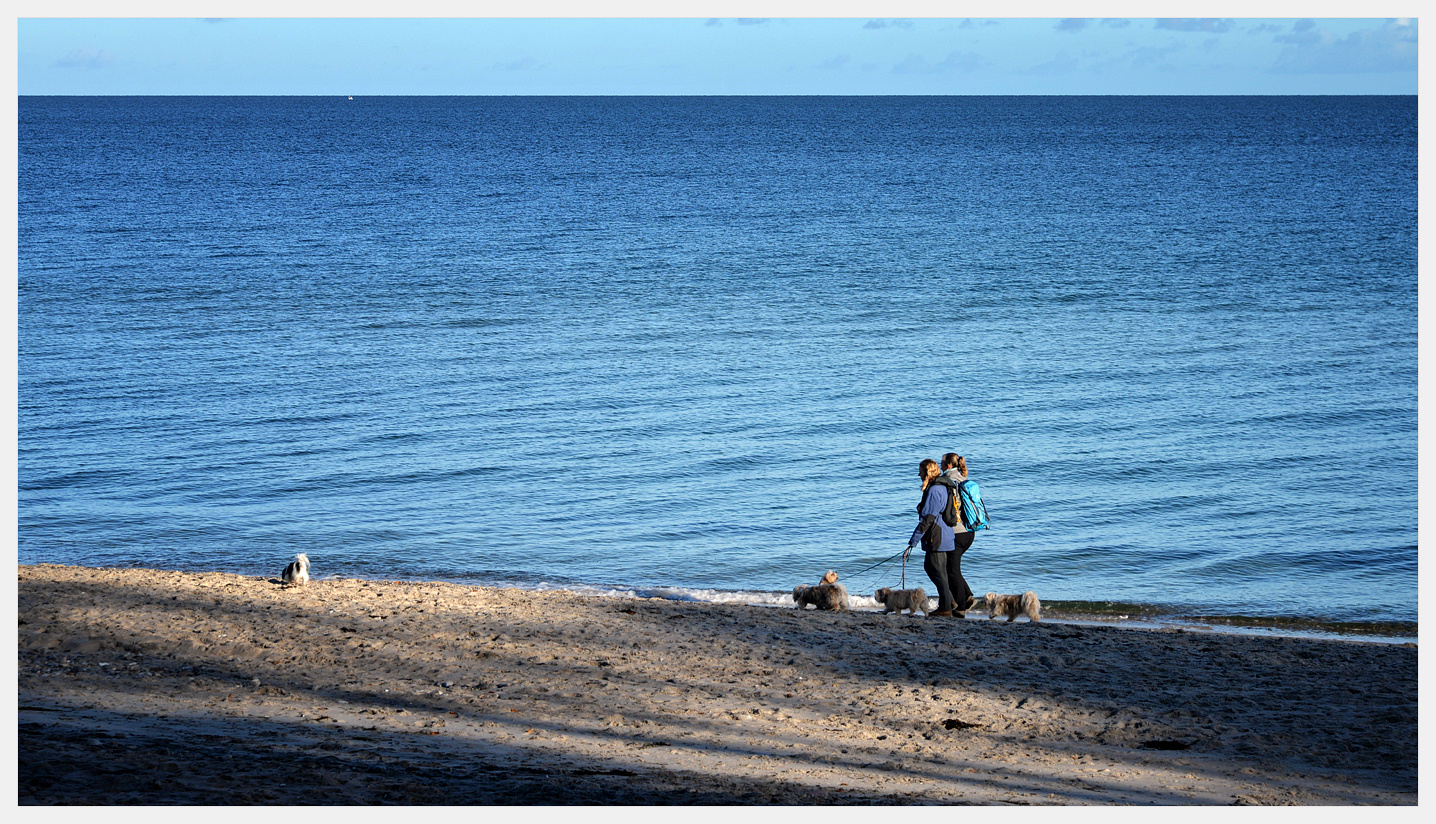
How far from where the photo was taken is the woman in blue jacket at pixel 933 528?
10172mm

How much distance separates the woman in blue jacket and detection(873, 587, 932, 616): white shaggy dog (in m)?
0.48

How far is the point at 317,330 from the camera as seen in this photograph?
1267 inches

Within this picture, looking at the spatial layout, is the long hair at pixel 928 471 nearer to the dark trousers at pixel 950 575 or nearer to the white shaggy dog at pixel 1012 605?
the dark trousers at pixel 950 575

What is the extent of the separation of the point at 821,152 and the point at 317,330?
252ft

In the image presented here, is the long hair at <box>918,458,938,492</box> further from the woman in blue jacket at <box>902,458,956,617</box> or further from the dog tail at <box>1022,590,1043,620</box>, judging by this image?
the dog tail at <box>1022,590,1043,620</box>

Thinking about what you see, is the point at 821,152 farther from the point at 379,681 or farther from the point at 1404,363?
the point at 379,681

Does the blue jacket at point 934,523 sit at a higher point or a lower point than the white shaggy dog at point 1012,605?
higher

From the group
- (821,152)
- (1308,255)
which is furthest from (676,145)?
(1308,255)

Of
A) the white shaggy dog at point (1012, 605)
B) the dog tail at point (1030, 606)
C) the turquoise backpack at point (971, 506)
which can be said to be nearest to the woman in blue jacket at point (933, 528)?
the turquoise backpack at point (971, 506)

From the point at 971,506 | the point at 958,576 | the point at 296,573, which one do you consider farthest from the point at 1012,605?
the point at 296,573

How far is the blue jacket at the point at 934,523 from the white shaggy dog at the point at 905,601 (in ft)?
2.88

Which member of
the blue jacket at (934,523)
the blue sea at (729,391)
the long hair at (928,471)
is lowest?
the blue jacket at (934,523)

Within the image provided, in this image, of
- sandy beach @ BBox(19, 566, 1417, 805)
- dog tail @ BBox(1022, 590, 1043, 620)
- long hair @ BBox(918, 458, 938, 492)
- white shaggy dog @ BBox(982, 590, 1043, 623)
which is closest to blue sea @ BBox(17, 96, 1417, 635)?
white shaggy dog @ BBox(982, 590, 1043, 623)

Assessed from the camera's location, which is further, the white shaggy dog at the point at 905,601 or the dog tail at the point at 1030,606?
the white shaggy dog at the point at 905,601
